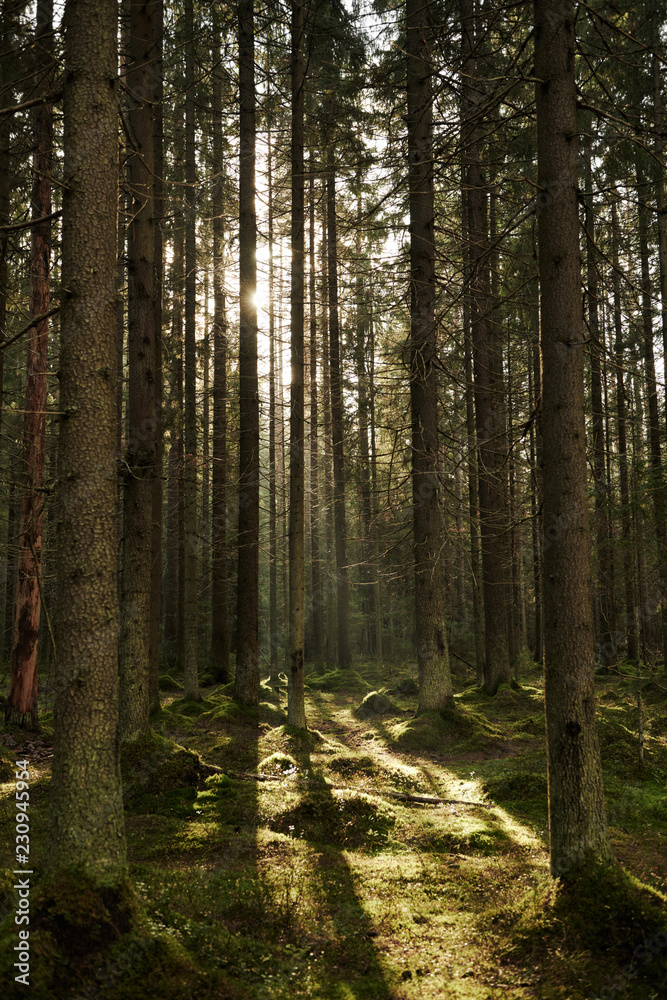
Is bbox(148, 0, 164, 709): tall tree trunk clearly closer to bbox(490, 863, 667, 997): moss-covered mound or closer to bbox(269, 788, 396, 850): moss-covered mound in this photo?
bbox(269, 788, 396, 850): moss-covered mound

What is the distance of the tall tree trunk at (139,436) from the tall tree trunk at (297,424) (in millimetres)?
2555

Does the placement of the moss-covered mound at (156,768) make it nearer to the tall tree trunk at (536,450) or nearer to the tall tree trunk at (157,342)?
the tall tree trunk at (157,342)

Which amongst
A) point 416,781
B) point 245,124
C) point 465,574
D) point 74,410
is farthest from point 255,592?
point 465,574

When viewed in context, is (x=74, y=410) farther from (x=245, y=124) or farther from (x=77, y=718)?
(x=245, y=124)

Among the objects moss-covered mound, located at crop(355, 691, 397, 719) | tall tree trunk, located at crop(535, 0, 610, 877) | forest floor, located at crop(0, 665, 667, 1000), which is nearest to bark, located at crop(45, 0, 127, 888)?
forest floor, located at crop(0, 665, 667, 1000)

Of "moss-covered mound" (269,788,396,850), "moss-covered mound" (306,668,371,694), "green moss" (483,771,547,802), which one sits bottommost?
"moss-covered mound" (306,668,371,694)

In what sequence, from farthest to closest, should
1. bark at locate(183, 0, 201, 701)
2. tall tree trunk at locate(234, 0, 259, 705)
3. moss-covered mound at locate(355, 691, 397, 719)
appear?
moss-covered mound at locate(355, 691, 397, 719) < bark at locate(183, 0, 201, 701) < tall tree trunk at locate(234, 0, 259, 705)

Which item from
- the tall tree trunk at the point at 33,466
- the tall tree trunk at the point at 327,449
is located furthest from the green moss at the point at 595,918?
the tall tree trunk at the point at 327,449

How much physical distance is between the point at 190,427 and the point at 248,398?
7.69 ft

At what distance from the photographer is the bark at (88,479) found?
12.7ft

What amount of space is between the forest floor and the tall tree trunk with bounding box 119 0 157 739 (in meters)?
0.99

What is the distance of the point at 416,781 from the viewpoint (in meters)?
8.51
